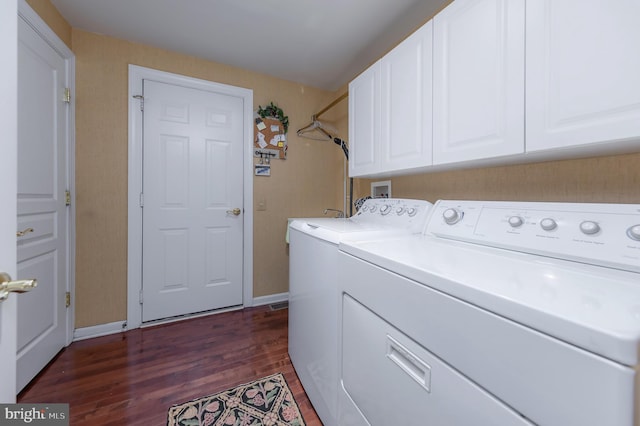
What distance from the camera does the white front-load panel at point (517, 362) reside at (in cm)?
36

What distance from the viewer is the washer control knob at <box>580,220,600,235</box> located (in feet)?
2.48

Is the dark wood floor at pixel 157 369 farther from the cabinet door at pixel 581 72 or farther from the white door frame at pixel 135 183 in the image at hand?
the cabinet door at pixel 581 72

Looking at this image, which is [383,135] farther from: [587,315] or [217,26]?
[217,26]

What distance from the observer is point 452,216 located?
1.18 meters

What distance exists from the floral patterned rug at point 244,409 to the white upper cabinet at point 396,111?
1.46 m

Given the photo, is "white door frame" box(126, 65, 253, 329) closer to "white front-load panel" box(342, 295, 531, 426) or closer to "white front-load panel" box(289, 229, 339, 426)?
"white front-load panel" box(289, 229, 339, 426)

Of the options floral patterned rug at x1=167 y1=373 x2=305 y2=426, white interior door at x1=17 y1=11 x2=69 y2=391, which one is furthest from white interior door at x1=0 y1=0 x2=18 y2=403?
white interior door at x1=17 y1=11 x2=69 y2=391

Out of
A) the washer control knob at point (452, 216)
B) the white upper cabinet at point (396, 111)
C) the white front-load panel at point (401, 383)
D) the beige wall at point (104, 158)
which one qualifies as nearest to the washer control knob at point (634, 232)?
the washer control knob at point (452, 216)

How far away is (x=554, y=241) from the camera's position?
2.69 feet

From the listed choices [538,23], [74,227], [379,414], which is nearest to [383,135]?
[538,23]

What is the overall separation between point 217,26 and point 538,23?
1.92 metres

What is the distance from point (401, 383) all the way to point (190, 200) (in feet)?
7.11

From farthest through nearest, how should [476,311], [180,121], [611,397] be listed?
1. [180,121]
2. [476,311]
3. [611,397]

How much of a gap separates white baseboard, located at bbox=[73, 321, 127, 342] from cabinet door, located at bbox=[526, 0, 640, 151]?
2.90 metres
